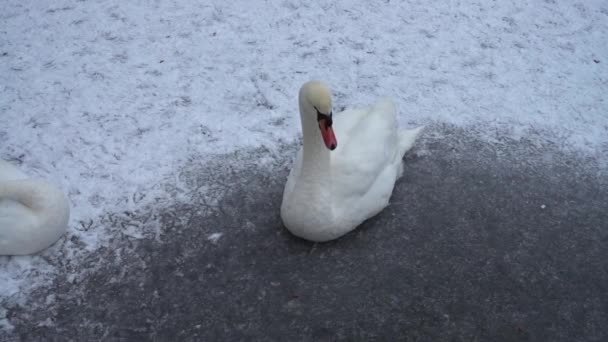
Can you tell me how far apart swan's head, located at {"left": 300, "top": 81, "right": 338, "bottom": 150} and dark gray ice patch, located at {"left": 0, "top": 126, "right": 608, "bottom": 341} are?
2.65 ft

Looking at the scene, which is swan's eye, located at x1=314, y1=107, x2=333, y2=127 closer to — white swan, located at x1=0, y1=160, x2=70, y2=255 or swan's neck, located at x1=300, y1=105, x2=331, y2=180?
swan's neck, located at x1=300, y1=105, x2=331, y2=180

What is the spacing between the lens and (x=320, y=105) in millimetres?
3221

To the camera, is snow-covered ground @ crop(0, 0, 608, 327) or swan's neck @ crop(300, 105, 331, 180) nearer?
swan's neck @ crop(300, 105, 331, 180)

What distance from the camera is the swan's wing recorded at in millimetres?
3605

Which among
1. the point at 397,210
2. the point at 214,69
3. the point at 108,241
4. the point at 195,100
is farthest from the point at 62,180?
the point at 397,210

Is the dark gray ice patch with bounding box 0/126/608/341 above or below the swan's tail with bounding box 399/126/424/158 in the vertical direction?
below

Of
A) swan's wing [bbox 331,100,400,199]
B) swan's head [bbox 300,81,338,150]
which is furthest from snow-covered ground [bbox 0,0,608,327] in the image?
swan's head [bbox 300,81,338,150]

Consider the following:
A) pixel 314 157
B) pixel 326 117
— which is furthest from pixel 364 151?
pixel 326 117

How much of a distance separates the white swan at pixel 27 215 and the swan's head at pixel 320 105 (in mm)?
1598

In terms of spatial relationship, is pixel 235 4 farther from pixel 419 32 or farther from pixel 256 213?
pixel 256 213

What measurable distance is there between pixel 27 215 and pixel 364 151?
2032 millimetres

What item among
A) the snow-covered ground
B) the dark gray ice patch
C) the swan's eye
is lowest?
the dark gray ice patch

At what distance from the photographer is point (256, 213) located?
4.00m

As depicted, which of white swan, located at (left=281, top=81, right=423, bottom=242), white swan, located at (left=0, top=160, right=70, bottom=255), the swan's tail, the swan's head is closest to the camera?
the swan's head
